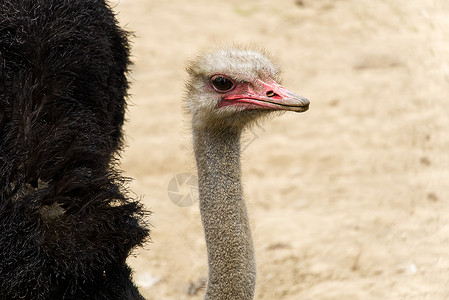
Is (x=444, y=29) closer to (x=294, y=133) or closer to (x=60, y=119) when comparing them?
(x=294, y=133)

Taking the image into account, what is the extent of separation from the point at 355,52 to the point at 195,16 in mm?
1531

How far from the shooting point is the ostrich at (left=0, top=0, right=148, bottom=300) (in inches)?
102

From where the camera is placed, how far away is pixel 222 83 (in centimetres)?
306

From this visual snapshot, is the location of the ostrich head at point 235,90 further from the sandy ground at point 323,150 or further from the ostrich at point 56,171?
the ostrich at point 56,171

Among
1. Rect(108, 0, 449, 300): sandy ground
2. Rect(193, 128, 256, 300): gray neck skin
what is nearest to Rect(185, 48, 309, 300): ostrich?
Rect(193, 128, 256, 300): gray neck skin

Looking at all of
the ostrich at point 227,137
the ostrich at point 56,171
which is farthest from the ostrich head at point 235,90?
the ostrich at point 56,171

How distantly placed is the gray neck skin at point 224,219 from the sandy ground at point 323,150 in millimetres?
244

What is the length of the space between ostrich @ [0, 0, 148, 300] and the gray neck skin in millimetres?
263

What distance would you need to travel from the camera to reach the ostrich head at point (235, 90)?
3002 mm

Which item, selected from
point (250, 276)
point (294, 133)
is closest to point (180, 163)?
point (294, 133)

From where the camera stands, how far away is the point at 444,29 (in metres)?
6.80

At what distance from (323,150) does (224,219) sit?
2660 mm

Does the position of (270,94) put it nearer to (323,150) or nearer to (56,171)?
(56,171)

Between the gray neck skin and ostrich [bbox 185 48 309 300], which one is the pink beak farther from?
the gray neck skin
